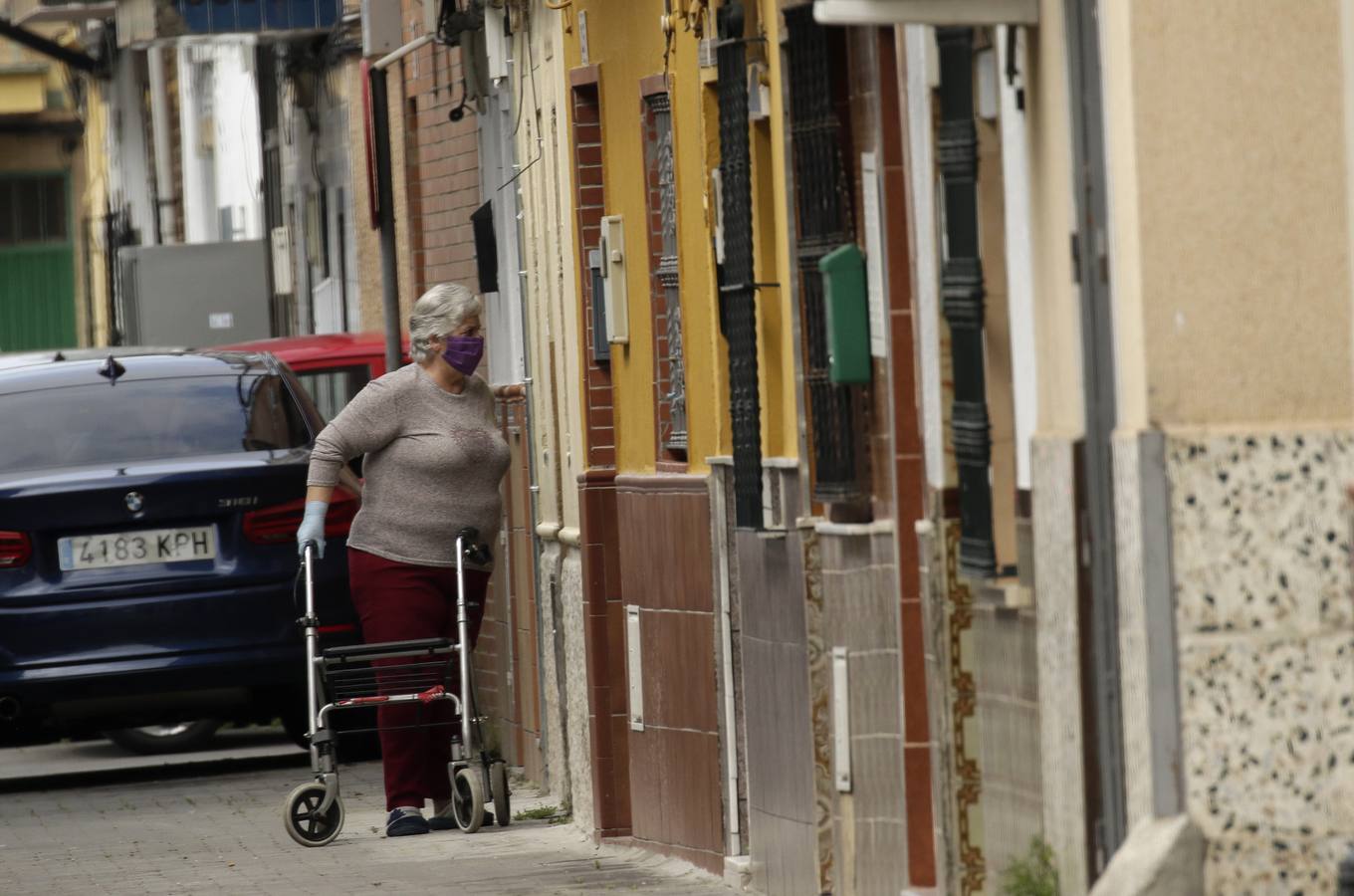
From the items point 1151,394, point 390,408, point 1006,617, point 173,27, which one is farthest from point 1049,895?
point 173,27

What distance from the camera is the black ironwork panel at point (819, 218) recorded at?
25.0 ft

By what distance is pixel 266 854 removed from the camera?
10508 mm

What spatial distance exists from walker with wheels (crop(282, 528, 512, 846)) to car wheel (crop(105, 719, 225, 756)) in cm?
420

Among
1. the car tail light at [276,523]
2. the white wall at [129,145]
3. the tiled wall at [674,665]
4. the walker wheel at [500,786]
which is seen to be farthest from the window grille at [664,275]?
the white wall at [129,145]

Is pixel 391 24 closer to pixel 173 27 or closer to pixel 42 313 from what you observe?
pixel 173 27

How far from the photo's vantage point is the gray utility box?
949 inches

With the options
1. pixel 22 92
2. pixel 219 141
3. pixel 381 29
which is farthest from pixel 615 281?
pixel 22 92

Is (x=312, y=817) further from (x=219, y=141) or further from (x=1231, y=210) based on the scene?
(x=219, y=141)

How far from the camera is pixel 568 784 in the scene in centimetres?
1172

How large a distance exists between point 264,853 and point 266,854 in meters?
0.04

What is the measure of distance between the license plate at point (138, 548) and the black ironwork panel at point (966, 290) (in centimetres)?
635

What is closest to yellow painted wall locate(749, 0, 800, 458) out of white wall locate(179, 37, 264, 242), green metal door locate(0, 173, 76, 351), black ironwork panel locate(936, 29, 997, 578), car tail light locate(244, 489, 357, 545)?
black ironwork panel locate(936, 29, 997, 578)

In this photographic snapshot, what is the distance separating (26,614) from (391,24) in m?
4.27

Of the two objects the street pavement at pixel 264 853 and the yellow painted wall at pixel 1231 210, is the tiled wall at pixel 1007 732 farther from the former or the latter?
the street pavement at pixel 264 853
